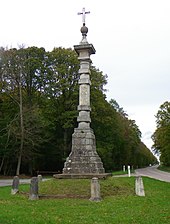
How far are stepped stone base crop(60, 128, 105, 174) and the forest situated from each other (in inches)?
644

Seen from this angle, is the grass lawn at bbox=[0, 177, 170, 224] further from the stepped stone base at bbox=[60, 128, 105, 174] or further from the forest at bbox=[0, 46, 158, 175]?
the forest at bbox=[0, 46, 158, 175]

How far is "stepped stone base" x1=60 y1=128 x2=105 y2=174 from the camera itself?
16.0 meters

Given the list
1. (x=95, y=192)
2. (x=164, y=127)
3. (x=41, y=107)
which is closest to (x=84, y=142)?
(x=95, y=192)

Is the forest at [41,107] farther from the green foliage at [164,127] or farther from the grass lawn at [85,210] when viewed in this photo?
the grass lawn at [85,210]

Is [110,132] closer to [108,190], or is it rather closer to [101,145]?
[101,145]

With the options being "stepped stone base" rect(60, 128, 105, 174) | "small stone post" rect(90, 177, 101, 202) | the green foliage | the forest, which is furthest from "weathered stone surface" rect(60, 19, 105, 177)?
the green foliage

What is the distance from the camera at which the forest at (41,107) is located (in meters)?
33.6

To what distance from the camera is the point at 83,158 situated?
1628 centimetres

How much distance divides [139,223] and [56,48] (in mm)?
31932

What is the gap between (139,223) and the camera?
26.8 feet

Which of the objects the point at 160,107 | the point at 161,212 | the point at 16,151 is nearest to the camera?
the point at 161,212

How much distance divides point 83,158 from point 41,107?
21.6 m

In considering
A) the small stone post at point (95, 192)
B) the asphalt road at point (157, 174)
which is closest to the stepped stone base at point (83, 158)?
the small stone post at point (95, 192)

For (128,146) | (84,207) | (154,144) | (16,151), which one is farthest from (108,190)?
(154,144)
